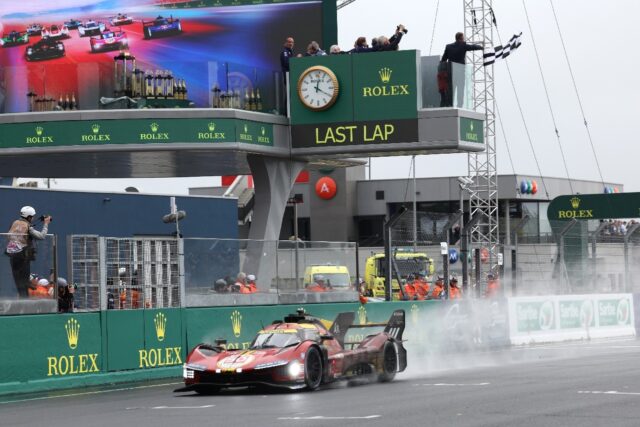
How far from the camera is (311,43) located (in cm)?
3416

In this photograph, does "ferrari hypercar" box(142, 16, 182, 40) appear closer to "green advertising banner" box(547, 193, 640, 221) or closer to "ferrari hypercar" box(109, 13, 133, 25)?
"ferrari hypercar" box(109, 13, 133, 25)

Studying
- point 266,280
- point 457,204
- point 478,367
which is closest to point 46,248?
point 266,280

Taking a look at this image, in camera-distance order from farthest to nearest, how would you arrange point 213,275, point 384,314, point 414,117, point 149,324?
point 414,117 < point 384,314 < point 213,275 < point 149,324

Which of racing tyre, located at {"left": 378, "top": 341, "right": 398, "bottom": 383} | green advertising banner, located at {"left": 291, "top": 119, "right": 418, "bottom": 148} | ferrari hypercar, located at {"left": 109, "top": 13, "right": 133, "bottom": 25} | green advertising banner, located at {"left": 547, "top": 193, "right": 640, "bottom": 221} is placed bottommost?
racing tyre, located at {"left": 378, "top": 341, "right": 398, "bottom": 383}

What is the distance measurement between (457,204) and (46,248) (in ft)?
207

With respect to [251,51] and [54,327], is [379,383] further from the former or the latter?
[251,51]

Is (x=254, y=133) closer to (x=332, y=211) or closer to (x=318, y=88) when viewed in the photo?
(x=318, y=88)

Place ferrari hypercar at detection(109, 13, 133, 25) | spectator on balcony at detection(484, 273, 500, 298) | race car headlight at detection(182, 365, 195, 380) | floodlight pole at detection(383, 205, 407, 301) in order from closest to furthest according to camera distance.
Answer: race car headlight at detection(182, 365, 195, 380) → floodlight pole at detection(383, 205, 407, 301) → spectator on balcony at detection(484, 273, 500, 298) → ferrari hypercar at detection(109, 13, 133, 25)

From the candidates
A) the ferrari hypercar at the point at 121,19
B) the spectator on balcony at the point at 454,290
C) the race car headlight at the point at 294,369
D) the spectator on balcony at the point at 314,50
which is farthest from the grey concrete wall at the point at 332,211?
the race car headlight at the point at 294,369

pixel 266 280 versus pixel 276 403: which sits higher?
pixel 266 280

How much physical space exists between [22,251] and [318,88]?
14.5 meters

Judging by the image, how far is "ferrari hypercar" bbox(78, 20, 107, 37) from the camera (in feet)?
120

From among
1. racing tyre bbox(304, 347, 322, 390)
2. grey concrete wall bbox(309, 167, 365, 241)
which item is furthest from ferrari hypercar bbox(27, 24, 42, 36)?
grey concrete wall bbox(309, 167, 365, 241)

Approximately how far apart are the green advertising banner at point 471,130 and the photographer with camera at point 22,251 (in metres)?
15.0
